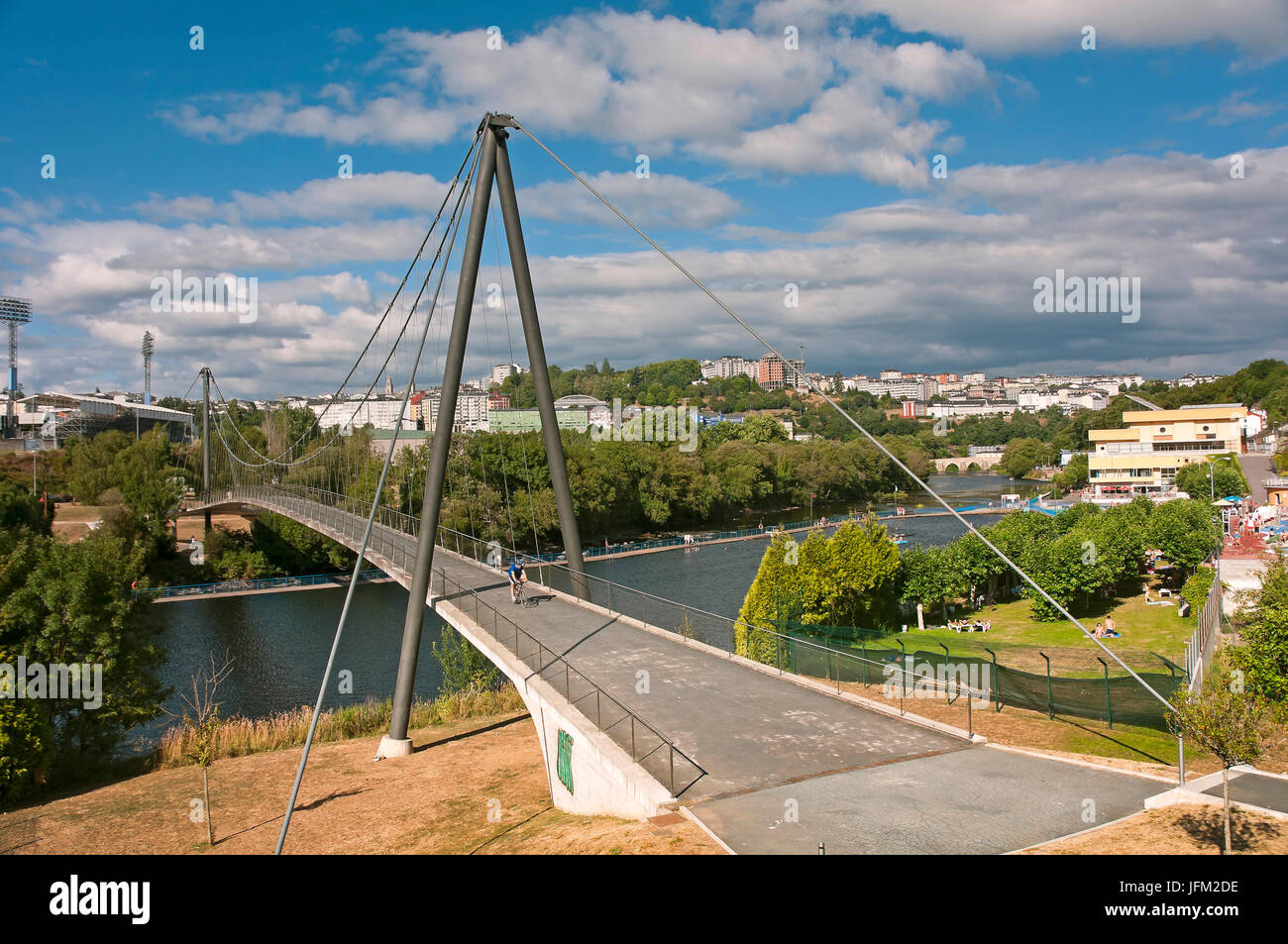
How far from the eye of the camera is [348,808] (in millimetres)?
13047

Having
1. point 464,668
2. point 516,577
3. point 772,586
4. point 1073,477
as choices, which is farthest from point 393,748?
point 1073,477

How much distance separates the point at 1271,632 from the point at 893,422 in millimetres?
150093

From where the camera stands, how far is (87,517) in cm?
5559

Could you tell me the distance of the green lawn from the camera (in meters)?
22.9

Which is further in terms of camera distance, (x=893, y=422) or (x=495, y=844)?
(x=893, y=422)

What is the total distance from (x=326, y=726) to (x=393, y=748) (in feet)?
12.6

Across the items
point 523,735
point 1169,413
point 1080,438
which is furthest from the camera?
point 1080,438

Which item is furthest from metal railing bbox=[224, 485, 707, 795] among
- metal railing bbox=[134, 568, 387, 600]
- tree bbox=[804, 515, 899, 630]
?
metal railing bbox=[134, 568, 387, 600]

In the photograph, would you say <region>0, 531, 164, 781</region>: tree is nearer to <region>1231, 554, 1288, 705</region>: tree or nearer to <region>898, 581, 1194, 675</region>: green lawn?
<region>898, 581, 1194, 675</region>: green lawn

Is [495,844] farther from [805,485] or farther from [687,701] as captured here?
[805,485]

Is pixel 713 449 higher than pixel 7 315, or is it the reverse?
pixel 7 315
